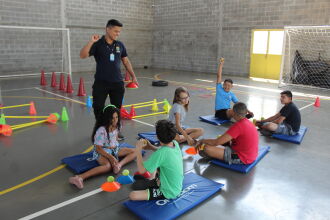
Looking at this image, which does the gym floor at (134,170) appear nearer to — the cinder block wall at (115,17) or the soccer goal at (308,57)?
the soccer goal at (308,57)

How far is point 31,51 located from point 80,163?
459 inches

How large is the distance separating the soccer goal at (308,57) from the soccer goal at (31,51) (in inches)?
383

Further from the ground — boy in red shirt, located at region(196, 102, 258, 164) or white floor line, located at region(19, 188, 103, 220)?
boy in red shirt, located at region(196, 102, 258, 164)

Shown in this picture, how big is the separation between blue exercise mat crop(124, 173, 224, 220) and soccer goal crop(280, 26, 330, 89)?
914 cm

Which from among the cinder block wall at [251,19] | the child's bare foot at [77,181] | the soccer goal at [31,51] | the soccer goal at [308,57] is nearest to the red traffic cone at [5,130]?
the child's bare foot at [77,181]

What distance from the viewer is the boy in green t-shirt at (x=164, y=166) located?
2.69 meters

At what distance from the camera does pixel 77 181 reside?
3.29m

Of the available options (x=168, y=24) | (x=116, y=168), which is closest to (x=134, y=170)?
(x=116, y=168)

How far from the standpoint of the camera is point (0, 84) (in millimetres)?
10977

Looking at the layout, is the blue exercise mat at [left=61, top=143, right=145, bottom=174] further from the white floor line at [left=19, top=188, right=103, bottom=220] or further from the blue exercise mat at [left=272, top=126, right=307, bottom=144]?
the blue exercise mat at [left=272, top=126, right=307, bottom=144]

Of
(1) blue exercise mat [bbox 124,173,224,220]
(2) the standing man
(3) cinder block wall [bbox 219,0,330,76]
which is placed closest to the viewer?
(1) blue exercise mat [bbox 124,173,224,220]

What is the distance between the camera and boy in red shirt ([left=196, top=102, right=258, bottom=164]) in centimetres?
360

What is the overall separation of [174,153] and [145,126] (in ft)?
10.2

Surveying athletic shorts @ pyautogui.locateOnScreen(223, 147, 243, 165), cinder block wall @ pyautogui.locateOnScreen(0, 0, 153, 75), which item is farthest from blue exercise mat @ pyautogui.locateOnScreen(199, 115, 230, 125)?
cinder block wall @ pyautogui.locateOnScreen(0, 0, 153, 75)
